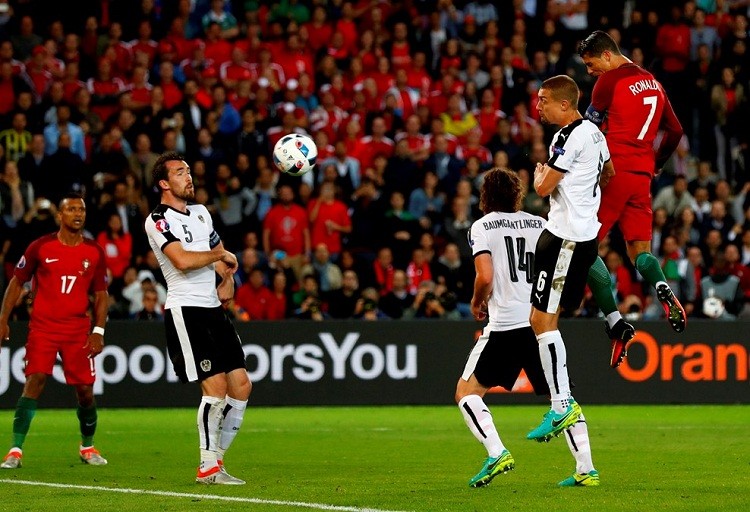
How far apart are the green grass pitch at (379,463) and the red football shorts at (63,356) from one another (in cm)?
76

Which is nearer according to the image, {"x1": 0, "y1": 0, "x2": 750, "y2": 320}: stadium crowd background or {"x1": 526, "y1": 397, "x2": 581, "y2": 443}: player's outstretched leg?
{"x1": 526, "y1": 397, "x2": 581, "y2": 443}: player's outstretched leg

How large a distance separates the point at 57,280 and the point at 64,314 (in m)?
0.30

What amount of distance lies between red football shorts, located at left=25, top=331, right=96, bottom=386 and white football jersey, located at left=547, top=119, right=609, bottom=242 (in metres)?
4.55

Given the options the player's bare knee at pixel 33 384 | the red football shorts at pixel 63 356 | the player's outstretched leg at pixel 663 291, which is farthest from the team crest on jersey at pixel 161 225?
the player's outstretched leg at pixel 663 291

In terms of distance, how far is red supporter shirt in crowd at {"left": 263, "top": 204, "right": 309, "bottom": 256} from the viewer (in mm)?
19453

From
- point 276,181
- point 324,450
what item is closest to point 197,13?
point 276,181

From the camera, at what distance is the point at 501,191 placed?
938 cm

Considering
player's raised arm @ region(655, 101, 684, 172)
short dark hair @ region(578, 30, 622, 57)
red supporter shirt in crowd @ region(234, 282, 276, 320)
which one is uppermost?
short dark hair @ region(578, 30, 622, 57)

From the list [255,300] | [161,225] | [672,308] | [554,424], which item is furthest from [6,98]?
[554,424]

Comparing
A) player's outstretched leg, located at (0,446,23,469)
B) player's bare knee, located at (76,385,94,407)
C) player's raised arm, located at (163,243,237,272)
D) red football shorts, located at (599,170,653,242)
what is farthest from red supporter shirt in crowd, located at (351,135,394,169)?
player's raised arm, located at (163,243,237,272)

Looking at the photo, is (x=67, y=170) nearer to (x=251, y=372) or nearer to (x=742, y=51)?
(x=251, y=372)

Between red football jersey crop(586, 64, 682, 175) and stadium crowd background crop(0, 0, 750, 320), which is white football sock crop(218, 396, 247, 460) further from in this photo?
stadium crowd background crop(0, 0, 750, 320)

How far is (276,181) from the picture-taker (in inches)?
798

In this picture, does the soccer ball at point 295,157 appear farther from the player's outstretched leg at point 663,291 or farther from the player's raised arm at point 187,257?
the player's outstretched leg at point 663,291
